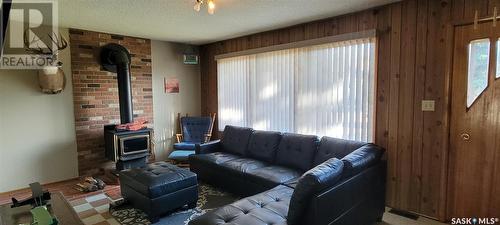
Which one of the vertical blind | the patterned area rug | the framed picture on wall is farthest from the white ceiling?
the patterned area rug

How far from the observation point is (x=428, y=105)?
276cm

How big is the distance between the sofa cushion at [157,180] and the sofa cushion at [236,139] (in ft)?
3.67

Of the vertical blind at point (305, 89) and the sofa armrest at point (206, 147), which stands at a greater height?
the vertical blind at point (305, 89)

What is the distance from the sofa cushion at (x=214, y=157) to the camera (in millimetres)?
3689

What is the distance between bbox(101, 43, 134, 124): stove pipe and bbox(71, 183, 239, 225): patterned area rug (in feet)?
4.23

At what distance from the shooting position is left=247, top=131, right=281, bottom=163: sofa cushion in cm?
365

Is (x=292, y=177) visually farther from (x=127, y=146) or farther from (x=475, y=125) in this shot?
(x=127, y=146)

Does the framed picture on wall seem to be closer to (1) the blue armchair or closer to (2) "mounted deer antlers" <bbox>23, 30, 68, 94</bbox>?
(1) the blue armchair

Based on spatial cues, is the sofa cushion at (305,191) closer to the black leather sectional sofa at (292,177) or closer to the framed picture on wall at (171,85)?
the black leather sectional sofa at (292,177)

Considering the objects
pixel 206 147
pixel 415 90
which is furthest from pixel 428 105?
pixel 206 147

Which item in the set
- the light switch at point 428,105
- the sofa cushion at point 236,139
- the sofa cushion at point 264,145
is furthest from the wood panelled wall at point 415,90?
the sofa cushion at point 236,139

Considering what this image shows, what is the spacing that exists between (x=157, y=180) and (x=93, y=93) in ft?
7.45

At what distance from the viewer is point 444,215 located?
271 cm

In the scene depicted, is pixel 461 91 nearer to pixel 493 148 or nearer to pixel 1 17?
pixel 493 148
